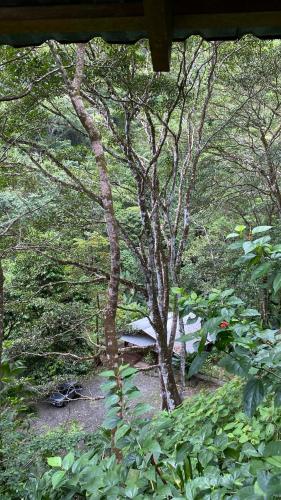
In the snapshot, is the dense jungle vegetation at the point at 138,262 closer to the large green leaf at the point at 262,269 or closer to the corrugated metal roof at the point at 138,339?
the large green leaf at the point at 262,269

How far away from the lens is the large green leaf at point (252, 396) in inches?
48.1

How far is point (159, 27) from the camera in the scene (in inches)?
45.3

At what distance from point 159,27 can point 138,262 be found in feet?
20.6

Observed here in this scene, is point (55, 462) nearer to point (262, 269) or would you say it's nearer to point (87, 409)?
point (262, 269)

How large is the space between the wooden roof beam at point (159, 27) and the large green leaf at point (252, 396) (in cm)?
112

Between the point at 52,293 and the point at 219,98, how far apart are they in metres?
6.11

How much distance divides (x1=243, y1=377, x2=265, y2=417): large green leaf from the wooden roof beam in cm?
112

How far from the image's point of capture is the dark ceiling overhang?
1188 mm

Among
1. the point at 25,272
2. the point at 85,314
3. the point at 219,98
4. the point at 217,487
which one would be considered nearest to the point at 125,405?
the point at 217,487

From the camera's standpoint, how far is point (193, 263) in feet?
34.9

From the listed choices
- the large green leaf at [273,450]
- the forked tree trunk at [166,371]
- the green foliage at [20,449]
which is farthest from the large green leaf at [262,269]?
the forked tree trunk at [166,371]

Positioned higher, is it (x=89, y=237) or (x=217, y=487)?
(x=89, y=237)

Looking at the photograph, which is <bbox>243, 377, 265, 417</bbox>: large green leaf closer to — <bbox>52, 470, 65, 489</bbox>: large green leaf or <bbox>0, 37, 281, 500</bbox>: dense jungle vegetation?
<bbox>0, 37, 281, 500</bbox>: dense jungle vegetation

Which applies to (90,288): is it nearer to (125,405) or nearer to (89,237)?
(89,237)
